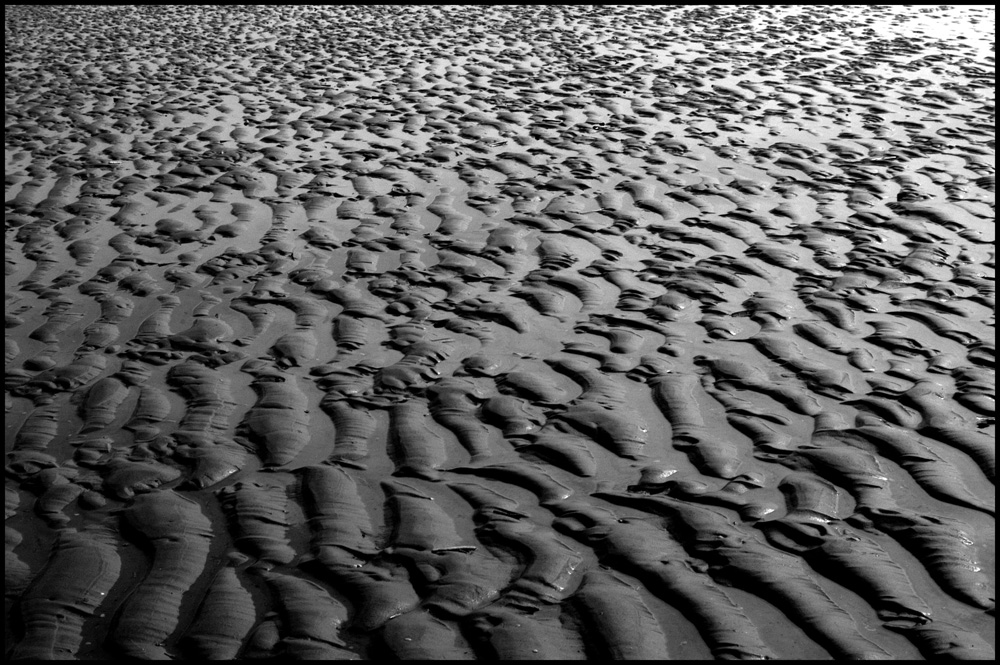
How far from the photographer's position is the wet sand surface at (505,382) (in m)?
3.66

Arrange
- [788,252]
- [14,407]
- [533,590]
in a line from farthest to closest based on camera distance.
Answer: [788,252] < [14,407] < [533,590]

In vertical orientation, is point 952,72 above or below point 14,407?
above

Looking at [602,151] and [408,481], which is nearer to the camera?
[408,481]

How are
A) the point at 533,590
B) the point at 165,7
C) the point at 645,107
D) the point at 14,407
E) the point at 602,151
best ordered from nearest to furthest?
1. the point at 533,590
2. the point at 14,407
3. the point at 602,151
4. the point at 645,107
5. the point at 165,7

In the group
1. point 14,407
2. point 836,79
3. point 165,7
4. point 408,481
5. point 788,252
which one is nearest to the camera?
point 408,481

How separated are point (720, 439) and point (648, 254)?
274 cm

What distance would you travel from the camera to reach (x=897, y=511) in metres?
4.14

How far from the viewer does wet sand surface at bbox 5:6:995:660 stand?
12.0 ft

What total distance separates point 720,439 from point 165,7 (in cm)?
2114

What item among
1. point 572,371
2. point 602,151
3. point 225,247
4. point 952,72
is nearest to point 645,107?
point 602,151

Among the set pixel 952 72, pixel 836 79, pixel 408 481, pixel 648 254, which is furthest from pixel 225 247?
pixel 952 72

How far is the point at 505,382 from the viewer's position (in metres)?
5.40

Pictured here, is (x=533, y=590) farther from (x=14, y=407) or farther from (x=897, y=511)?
(x=14, y=407)

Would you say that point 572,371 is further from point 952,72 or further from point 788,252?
point 952,72
